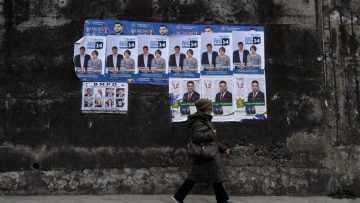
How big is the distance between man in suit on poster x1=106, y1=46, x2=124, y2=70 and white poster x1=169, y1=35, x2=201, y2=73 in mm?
804

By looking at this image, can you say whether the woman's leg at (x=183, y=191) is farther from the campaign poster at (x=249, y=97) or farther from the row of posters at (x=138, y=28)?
the row of posters at (x=138, y=28)

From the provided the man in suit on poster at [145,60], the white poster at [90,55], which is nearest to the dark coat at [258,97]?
the man in suit on poster at [145,60]

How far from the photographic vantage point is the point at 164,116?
6.78 m

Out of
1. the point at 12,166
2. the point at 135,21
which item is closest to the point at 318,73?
the point at 135,21

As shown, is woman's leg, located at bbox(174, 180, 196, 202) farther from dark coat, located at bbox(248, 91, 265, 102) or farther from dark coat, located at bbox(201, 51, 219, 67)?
dark coat, located at bbox(201, 51, 219, 67)

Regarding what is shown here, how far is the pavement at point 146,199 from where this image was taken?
627 centimetres

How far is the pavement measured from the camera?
6.27m

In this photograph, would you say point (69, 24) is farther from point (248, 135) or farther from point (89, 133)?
point (248, 135)

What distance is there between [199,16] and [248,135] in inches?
78.7

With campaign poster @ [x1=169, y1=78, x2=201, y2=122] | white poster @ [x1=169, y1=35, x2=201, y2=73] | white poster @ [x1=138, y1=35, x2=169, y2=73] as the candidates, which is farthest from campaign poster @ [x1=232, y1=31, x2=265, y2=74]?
white poster @ [x1=138, y1=35, x2=169, y2=73]

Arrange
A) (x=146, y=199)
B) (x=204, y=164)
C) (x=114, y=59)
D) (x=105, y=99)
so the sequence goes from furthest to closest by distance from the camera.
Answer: (x=114, y=59) → (x=105, y=99) → (x=146, y=199) → (x=204, y=164)

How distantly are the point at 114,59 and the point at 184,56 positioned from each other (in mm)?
1086

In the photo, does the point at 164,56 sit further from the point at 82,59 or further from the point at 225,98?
the point at 82,59

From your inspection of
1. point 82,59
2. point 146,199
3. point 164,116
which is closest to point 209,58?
point 164,116
